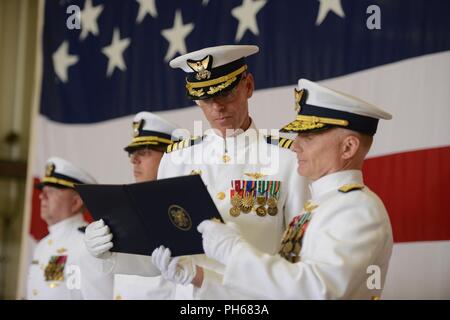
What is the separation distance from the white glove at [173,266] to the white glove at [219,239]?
20 centimetres

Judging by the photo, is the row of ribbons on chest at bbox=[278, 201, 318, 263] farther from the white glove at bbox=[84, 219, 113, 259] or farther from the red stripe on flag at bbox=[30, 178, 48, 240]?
the red stripe on flag at bbox=[30, 178, 48, 240]

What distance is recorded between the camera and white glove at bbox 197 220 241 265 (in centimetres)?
171

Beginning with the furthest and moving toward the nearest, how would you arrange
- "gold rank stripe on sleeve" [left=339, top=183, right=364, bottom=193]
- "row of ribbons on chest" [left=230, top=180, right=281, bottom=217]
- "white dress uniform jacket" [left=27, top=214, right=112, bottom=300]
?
"white dress uniform jacket" [left=27, top=214, right=112, bottom=300] → "row of ribbons on chest" [left=230, top=180, right=281, bottom=217] → "gold rank stripe on sleeve" [left=339, top=183, right=364, bottom=193]

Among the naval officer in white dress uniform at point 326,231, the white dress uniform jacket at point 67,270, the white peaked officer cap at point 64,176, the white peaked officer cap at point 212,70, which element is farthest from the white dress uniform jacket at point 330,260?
the white peaked officer cap at point 64,176

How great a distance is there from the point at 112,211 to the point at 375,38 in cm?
156

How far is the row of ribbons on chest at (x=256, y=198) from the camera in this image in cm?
213

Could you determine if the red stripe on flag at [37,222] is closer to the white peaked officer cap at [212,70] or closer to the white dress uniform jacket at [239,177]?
the white dress uniform jacket at [239,177]

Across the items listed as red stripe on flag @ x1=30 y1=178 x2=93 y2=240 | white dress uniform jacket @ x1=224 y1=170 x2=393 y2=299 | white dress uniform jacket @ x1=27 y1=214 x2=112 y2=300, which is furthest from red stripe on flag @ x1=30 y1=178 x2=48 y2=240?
white dress uniform jacket @ x1=224 y1=170 x2=393 y2=299

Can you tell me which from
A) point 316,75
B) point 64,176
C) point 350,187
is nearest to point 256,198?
point 350,187

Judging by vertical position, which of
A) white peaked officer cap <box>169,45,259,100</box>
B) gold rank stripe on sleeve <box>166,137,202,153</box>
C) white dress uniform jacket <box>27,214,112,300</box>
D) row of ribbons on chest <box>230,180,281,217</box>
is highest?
white peaked officer cap <box>169,45,259,100</box>

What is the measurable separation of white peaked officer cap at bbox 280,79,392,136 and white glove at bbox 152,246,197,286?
46 centimetres

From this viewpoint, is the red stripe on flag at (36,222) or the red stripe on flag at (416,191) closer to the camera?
the red stripe on flag at (416,191)

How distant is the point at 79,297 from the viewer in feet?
10.2
